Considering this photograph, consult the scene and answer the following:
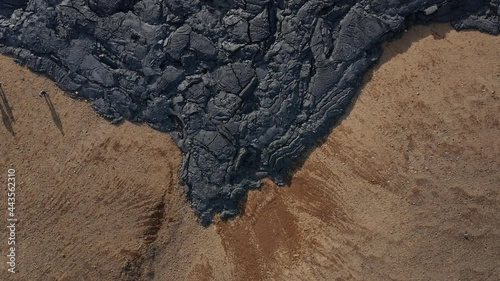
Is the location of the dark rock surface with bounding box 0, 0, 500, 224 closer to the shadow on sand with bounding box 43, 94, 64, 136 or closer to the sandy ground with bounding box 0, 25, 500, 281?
the sandy ground with bounding box 0, 25, 500, 281

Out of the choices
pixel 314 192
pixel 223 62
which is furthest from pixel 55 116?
pixel 314 192

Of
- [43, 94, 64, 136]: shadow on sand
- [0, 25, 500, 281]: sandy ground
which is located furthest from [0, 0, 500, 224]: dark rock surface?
[43, 94, 64, 136]: shadow on sand

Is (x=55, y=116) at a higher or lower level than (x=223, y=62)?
lower

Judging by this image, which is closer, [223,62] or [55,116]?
[223,62]

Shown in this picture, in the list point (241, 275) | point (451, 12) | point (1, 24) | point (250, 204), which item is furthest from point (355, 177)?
point (1, 24)

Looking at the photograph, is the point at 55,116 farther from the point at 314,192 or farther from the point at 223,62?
the point at 314,192

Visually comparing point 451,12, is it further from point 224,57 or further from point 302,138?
point 224,57

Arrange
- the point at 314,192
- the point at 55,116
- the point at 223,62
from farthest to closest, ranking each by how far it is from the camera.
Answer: the point at 55,116 → the point at 314,192 → the point at 223,62
